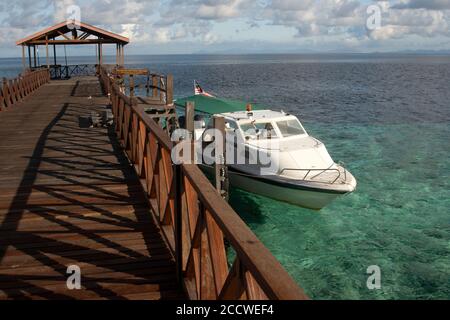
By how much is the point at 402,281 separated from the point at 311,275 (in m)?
2.06

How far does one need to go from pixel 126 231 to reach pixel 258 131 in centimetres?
934

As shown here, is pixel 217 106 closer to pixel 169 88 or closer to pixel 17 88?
pixel 169 88

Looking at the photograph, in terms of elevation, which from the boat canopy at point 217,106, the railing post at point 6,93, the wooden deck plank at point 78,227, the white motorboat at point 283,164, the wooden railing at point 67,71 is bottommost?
the white motorboat at point 283,164

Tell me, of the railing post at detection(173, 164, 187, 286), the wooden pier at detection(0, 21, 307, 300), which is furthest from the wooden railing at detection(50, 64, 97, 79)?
the railing post at detection(173, 164, 187, 286)

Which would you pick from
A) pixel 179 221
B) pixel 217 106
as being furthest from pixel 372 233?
pixel 179 221

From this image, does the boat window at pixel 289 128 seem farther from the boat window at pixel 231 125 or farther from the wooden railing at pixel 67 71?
the wooden railing at pixel 67 71

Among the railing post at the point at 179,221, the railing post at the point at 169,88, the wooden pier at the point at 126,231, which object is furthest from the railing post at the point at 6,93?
the railing post at the point at 179,221

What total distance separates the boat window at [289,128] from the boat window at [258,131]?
0.35 metres

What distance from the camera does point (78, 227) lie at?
5.77 metres

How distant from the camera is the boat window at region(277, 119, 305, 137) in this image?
1443 centimetres

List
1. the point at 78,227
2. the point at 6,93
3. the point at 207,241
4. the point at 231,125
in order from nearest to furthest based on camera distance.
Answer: the point at 207,241, the point at 78,227, the point at 231,125, the point at 6,93

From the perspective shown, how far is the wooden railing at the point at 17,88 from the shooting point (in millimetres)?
18516

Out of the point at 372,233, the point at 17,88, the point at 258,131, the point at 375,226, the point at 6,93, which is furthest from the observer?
the point at 17,88

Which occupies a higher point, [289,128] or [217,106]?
[217,106]
